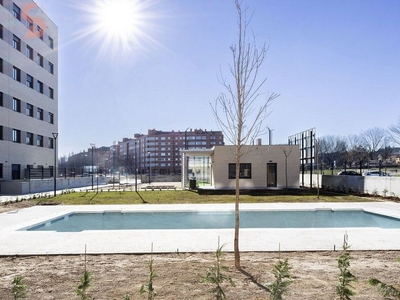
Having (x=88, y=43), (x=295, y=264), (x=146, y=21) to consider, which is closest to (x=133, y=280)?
(x=295, y=264)

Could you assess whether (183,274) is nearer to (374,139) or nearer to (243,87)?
(243,87)

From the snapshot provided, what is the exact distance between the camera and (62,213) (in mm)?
13992

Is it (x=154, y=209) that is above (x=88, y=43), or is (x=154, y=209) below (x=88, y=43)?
below

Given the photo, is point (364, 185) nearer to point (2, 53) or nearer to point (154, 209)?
point (154, 209)

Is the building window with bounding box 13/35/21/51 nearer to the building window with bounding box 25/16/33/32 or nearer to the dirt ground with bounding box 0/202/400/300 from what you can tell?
the building window with bounding box 25/16/33/32

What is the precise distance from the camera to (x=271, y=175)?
2817cm

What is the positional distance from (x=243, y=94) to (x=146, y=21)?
1085 centimetres

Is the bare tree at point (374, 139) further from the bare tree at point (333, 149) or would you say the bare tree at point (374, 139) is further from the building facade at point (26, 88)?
the building facade at point (26, 88)

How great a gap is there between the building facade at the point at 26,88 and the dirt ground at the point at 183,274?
23.0 metres

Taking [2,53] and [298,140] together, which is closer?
[2,53]

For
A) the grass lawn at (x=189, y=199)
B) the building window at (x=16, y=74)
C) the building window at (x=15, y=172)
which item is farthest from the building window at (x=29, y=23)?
the grass lawn at (x=189, y=199)

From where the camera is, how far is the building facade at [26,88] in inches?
1163

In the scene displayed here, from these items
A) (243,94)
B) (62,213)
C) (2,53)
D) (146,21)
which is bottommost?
(62,213)

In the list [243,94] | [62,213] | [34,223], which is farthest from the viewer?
[62,213]
